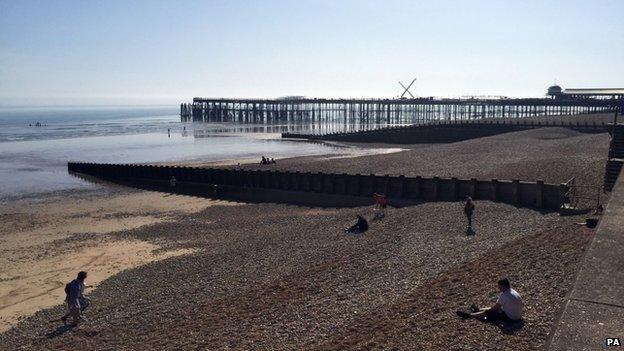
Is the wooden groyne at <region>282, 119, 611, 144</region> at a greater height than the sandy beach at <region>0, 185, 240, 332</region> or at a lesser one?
greater

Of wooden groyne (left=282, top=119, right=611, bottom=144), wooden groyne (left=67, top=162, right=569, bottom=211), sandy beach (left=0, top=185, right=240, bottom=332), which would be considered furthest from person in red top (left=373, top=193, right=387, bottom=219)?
wooden groyne (left=282, top=119, right=611, bottom=144)

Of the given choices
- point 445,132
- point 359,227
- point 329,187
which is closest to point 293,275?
point 359,227

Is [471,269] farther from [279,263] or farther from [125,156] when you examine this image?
[125,156]

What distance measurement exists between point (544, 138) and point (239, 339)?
44.9 meters

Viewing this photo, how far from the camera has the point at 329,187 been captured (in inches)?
1209

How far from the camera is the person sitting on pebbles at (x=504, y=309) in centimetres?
945

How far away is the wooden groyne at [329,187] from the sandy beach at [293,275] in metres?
1.32

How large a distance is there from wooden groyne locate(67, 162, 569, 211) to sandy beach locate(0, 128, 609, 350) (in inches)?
52.0

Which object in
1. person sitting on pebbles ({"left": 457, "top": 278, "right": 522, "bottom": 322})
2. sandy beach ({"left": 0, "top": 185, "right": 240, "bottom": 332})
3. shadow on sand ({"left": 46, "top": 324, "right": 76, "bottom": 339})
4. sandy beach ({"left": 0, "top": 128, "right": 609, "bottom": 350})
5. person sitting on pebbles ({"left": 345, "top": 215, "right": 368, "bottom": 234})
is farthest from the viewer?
person sitting on pebbles ({"left": 345, "top": 215, "right": 368, "bottom": 234})

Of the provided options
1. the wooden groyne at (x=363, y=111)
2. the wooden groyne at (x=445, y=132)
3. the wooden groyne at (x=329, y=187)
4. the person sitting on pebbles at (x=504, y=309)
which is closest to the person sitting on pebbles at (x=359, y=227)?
the wooden groyne at (x=329, y=187)

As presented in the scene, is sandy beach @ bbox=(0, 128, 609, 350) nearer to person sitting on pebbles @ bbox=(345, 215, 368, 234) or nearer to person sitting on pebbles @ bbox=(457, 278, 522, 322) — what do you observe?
person sitting on pebbles @ bbox=(457, 278, 522, 322)

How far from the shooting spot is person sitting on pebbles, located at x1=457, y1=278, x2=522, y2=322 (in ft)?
31.0

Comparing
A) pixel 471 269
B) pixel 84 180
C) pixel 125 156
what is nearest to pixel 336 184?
pixel 471 269

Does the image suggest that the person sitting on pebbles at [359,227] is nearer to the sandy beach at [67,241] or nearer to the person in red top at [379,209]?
the person in red top at [379,209]
